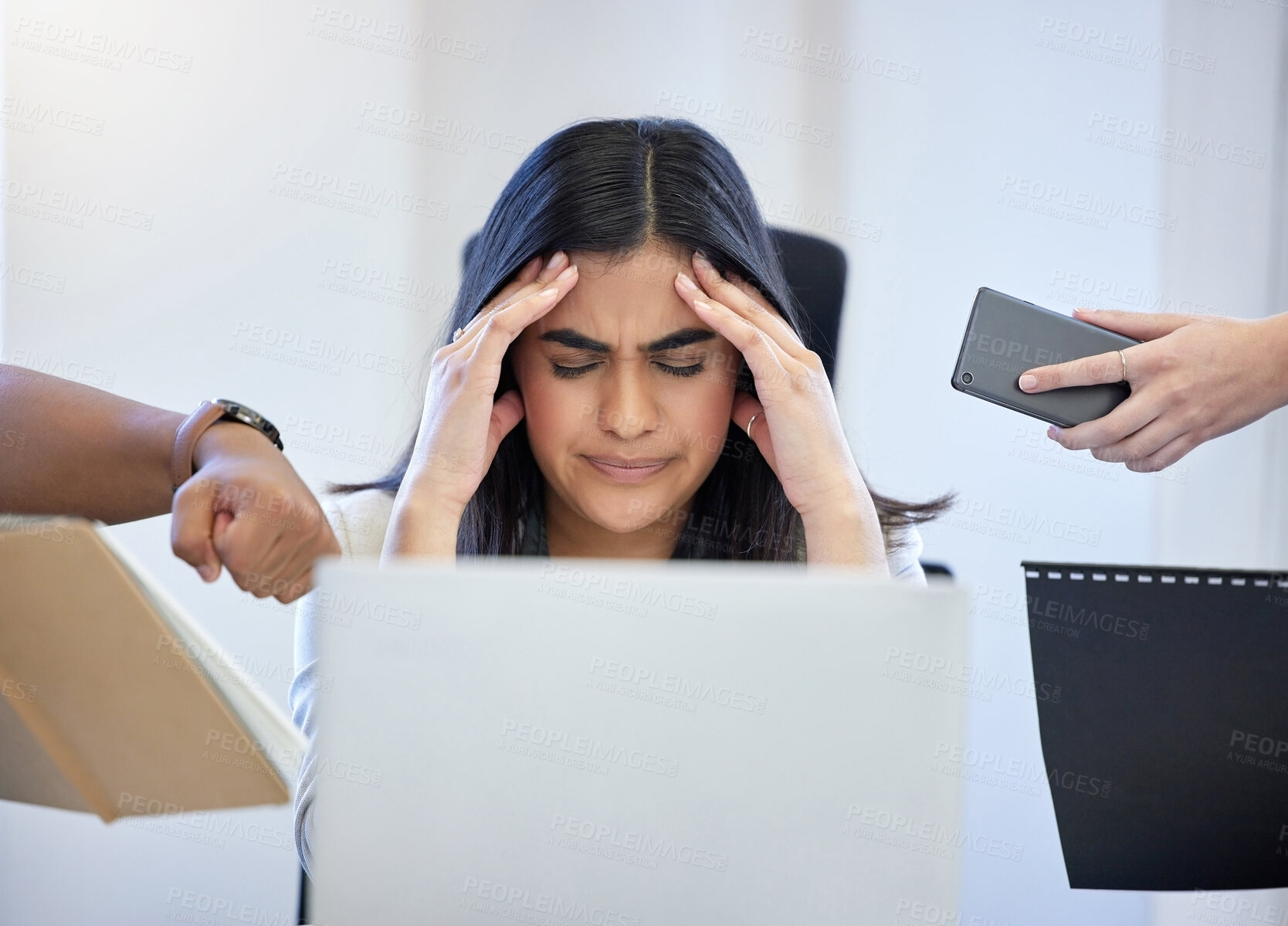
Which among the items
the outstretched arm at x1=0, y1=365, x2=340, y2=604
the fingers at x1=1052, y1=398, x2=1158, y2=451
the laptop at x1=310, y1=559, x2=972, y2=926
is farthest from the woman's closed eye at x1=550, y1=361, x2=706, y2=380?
the laptop at x1=310, y1=559, x2=972, y2=926

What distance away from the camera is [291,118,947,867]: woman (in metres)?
1.24

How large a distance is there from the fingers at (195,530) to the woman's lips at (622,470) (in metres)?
0.67

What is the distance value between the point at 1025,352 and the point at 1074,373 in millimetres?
57

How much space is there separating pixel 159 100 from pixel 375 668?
2.13 meters

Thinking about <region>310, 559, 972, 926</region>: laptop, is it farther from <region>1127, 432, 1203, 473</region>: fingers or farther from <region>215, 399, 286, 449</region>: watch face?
<region>1127, 432, 1203, 473</region>: fingers

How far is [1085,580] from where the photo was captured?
0.82 m

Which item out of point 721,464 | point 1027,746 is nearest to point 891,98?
point 721,464

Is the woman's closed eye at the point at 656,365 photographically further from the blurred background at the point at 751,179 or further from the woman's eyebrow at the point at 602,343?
the blurred background at the point at 751,179

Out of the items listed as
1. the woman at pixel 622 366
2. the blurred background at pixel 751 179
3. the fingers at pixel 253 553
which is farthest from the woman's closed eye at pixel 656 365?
the blurred background at pixel 751 179

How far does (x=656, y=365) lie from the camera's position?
1.28 m

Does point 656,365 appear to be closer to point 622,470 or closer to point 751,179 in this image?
point 622,470

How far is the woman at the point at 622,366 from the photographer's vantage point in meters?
1.24

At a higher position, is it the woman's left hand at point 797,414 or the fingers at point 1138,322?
the fingers at point 1138,322

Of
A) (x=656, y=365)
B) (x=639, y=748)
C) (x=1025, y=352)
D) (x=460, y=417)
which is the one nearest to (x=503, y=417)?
(x=460, y=417)
